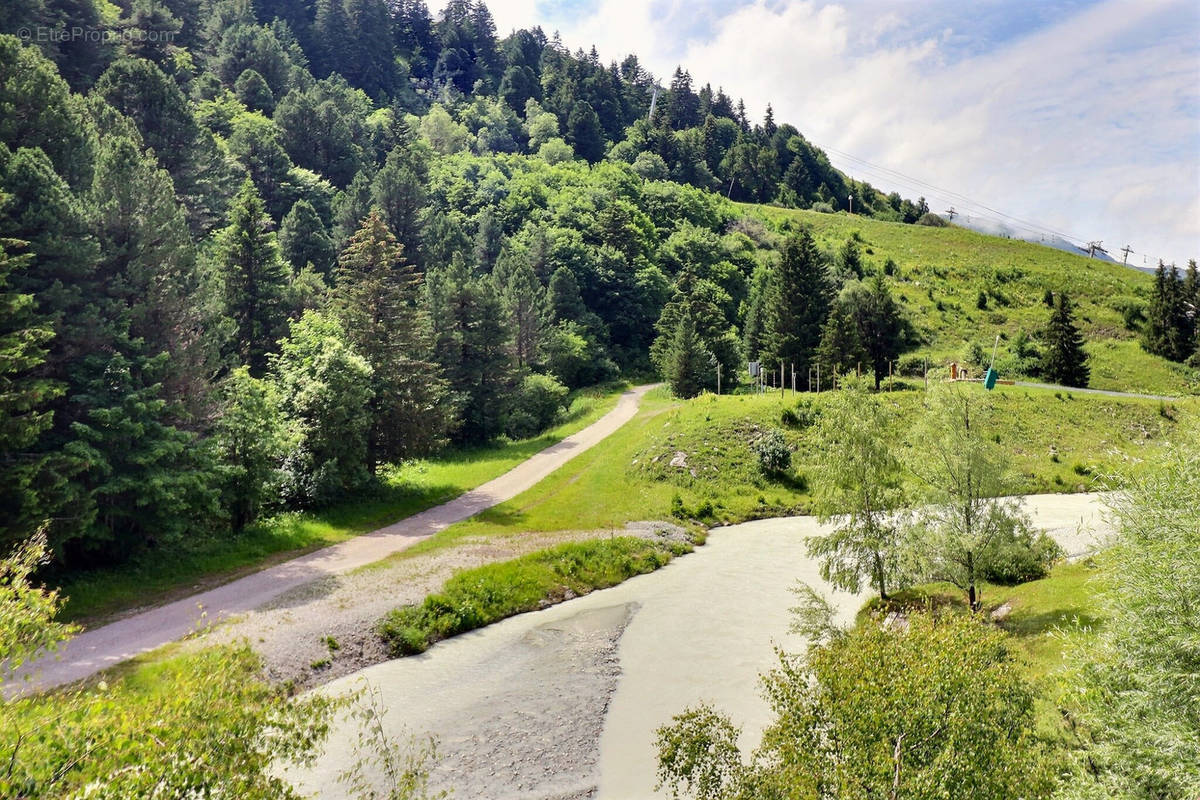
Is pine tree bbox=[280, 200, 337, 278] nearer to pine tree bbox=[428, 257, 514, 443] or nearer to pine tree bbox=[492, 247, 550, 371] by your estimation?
pine tree bbox=[492, 247, 550, 371]

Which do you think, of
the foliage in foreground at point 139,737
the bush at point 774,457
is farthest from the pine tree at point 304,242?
the foliage in foreground at point 139,737

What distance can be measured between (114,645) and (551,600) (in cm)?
1607

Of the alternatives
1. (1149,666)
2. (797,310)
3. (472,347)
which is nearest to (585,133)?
(797,310)

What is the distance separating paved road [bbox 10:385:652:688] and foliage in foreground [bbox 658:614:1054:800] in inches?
324

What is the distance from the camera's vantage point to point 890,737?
9.87 metres

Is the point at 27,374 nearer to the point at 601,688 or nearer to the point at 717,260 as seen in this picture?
the point at 601,688

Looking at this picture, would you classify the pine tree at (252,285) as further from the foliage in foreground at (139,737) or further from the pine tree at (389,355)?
the foliage in foreground at (139,737)

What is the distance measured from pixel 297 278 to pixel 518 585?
4164cm

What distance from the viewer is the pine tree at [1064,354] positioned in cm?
6631

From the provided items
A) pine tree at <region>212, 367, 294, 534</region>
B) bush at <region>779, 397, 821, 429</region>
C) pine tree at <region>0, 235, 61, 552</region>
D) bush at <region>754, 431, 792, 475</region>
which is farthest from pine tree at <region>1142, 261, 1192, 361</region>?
pine tree at <region>0, 235, 61, 552</region>

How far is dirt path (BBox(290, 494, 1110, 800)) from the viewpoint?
17109mm

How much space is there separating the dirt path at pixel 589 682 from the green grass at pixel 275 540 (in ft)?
30.9

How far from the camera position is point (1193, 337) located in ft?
248

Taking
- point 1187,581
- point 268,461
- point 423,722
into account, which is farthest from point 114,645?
point 1187,581
